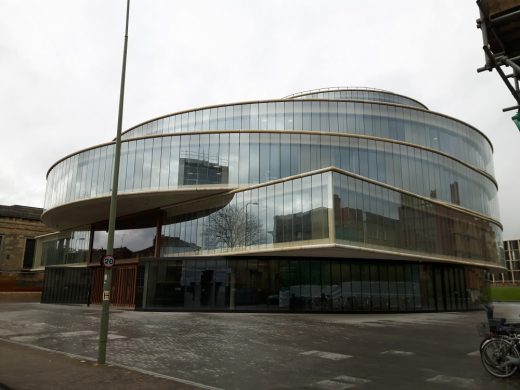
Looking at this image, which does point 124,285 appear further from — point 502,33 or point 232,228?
point 502,33

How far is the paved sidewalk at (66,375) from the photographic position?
841 centimetres

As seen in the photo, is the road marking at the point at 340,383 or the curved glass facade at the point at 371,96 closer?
the road marking at the point at 340,383

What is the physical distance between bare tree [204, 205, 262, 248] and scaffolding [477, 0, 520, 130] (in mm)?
25713

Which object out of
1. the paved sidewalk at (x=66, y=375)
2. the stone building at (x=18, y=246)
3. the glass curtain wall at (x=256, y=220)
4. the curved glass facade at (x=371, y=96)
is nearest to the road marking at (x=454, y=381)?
the paved sidewalk at (x=66, y=375)

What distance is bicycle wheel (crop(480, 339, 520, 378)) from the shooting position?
Answer: 30.5 ft

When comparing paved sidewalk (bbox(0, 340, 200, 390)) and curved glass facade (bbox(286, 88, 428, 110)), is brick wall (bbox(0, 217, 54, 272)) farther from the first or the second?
paved sidewalk (bbox(0, 340, 200, 390))

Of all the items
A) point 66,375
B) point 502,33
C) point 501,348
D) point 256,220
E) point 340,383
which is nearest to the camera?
point 502,33

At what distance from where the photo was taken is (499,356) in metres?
9.54

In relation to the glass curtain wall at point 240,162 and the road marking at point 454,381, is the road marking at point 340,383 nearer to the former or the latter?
the road marking at point 454,381

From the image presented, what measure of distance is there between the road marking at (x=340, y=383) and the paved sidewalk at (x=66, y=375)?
273cm

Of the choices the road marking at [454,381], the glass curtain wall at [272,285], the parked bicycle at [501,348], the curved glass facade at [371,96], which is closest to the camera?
the road marking at [454,381]

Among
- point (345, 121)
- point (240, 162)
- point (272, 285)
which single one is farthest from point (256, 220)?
point (345, 121)

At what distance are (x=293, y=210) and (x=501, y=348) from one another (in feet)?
71.1

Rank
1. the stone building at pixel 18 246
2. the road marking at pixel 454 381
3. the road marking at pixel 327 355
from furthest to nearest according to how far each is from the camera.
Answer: the stone building at pixel 18 246 → the road marking at pixel 327 355 → the road marking at pixel 454 381
